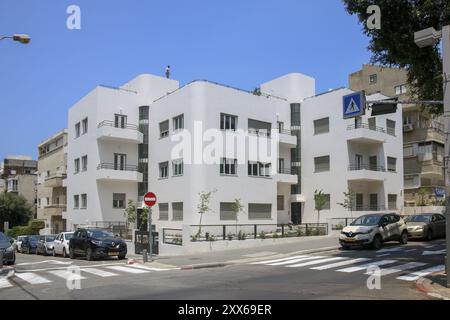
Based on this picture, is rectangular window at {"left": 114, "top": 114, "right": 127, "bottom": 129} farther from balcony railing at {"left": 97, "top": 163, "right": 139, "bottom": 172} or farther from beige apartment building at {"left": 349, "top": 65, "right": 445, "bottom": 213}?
beige apartment building at {"left": 349, "top": 65, "right": 445, "bottom": 213}

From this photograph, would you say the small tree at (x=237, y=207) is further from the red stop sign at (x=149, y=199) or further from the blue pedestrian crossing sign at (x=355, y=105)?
the blue pedestrian crossing sign at (x=355, y=105)

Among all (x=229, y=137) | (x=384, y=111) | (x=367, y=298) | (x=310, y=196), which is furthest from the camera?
(x=310, y=196)

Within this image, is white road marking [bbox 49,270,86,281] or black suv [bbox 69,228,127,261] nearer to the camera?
white road marking [bbox 49,270,86,281]

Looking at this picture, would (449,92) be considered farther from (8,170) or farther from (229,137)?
(8,170)

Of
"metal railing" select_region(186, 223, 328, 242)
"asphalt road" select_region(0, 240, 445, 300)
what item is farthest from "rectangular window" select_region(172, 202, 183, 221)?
"asphalt road" select_region(0, 240, 445, 300)

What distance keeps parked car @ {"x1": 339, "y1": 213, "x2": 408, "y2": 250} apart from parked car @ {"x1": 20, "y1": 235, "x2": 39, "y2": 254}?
23124 mm

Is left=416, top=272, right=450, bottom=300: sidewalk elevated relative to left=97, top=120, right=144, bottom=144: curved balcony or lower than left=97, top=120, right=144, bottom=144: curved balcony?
lower

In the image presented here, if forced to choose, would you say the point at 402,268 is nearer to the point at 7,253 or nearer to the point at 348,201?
the point at 7,253

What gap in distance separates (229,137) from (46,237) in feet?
49.6

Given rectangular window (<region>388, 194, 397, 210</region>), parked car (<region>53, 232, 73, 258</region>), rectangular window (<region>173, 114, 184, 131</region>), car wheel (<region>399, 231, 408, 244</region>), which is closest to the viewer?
car wheel (<region>399, 231, 408, 244</region>)

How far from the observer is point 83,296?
11.5 metres

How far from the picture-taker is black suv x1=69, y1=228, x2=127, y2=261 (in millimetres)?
23750

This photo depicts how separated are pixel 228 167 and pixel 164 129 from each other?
277 inches
